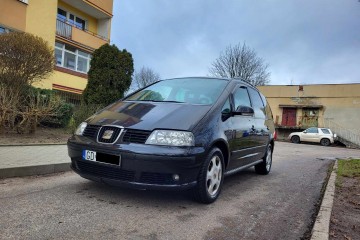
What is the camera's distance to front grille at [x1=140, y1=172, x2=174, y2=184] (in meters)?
3.85

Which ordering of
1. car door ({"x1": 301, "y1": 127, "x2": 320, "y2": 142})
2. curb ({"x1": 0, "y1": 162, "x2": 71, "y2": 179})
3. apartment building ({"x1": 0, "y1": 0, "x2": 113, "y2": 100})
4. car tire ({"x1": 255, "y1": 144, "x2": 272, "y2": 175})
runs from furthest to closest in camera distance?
car door ({"x1": 301, "y1": 127, "x2": 320, "y2": 142}) < apartment building ({"x1": 0, "y1": 0, "x2": 113, "y2": 100}) < car tire ({"x1": 255, "y1": 144, "x2": 272, "y2": 175}) < curb ({"x1": 0, "y1": 162, "x2": 71, "y2": 179})

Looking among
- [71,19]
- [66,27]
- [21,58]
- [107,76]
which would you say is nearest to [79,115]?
[107,76]

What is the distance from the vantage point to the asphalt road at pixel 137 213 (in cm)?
326

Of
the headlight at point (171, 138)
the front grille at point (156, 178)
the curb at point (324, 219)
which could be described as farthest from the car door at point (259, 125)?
the front grille at point (156, 178)

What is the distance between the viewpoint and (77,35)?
21.8 metres

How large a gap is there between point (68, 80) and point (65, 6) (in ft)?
17.3

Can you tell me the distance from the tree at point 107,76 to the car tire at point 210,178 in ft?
32.5

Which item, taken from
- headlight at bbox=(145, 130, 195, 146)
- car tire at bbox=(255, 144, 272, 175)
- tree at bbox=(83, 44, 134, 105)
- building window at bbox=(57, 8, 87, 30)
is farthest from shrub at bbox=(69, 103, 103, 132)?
building window at bbox=(57, 8, 87, 30)

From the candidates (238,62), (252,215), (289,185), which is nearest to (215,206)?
(252,215)

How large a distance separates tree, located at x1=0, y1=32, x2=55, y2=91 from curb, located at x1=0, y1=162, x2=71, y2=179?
4731 mm

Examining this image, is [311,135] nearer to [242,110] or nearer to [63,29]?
[63,29]

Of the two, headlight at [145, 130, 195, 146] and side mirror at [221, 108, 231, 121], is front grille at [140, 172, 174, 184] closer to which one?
headlight at [145, 130, 195, 146]

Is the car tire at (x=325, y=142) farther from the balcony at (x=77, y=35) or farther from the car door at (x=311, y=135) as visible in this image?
the balcony at (x=77, y=35)

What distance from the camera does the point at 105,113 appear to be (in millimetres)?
4664
